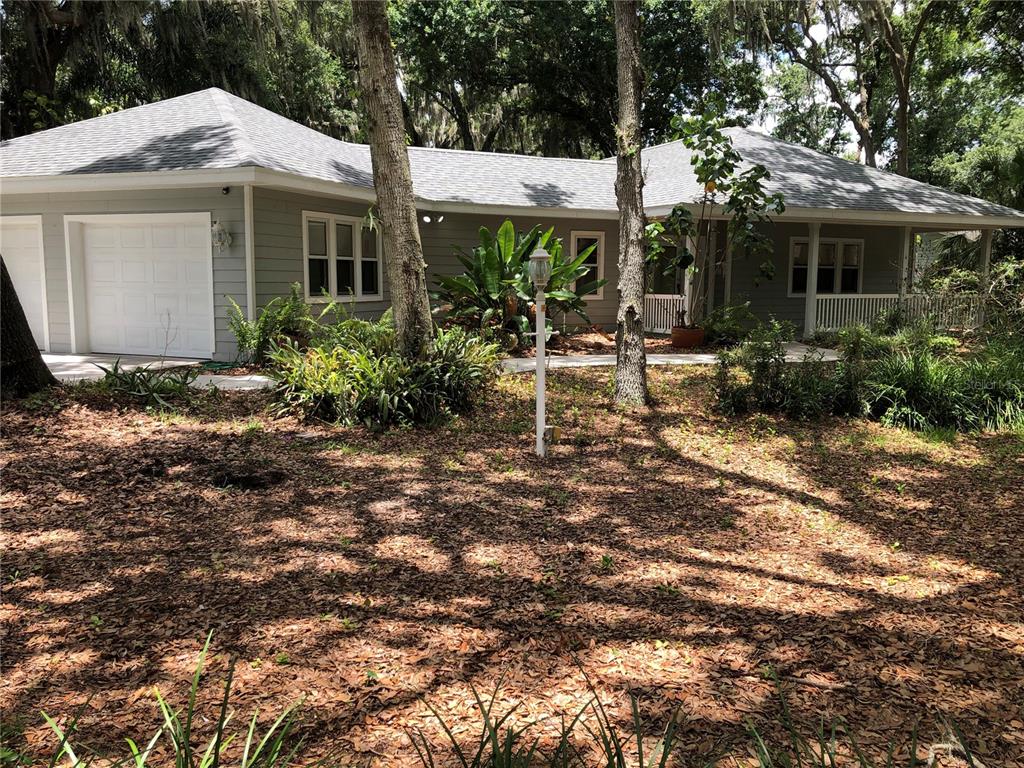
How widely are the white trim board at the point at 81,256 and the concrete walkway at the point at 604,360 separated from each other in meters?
4.42

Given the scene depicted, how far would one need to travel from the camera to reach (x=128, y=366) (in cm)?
1030

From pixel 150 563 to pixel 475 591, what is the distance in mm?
1804

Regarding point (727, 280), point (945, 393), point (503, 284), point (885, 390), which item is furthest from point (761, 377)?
point (727, 280)

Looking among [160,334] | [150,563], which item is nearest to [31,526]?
[150,563]

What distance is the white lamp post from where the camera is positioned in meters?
6.29

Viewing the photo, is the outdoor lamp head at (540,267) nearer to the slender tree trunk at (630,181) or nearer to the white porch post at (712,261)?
the slender tree trunk at (630,181)

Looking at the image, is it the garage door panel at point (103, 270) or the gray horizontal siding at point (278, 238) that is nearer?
the gray horizontal siding at point (278, 238)

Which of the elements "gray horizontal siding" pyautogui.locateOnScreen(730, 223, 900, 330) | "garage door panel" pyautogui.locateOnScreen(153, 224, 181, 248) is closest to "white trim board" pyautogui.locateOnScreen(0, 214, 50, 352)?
"garage door panel" pyautogui.locateOnScreen(153, 224, 181, 248)

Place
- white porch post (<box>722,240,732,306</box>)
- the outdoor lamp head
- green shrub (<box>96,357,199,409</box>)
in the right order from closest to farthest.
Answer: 1. the outdoor lamp head
2. green shrub (<box>96,357,199,409</box>)
3. white porch post (<box>722,240,732,306</box>)

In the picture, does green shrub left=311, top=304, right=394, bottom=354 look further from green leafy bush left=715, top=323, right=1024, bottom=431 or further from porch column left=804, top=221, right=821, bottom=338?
porch column left=804, top=221, right=821, bottom=338

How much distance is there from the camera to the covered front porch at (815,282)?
48.8ft

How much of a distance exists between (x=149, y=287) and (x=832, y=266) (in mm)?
13566

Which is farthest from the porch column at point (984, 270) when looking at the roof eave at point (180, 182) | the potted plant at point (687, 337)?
the roof eave at point (180, 182)

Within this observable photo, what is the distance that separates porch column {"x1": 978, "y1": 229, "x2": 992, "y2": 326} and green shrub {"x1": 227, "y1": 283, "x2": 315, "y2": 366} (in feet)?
33.3
